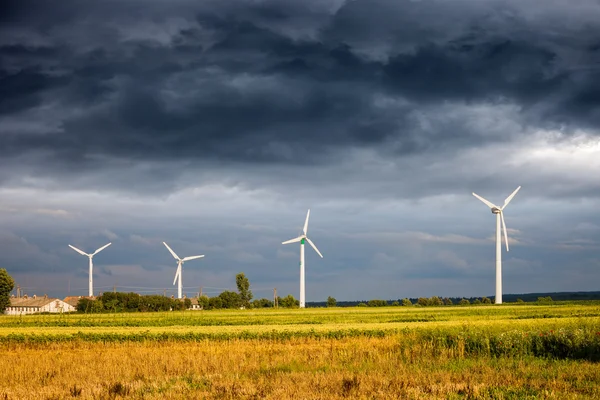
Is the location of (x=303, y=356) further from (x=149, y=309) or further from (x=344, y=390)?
(x=149, y=309)

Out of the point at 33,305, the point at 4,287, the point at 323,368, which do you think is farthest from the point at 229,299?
the point at 323,368

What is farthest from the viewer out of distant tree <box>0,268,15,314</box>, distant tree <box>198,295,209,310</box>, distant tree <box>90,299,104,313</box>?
distant tree <box>198,295,209,310</box>

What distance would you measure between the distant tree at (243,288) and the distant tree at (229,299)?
4140 mm

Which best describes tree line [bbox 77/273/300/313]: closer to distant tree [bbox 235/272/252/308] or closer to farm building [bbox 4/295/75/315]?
distant tree [bbox 235/272/252/308]

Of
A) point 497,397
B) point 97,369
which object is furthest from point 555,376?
point 97,369

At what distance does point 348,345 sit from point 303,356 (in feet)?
20.4

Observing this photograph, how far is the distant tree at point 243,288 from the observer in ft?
568

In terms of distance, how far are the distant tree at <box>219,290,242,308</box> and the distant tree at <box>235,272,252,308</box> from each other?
13.6ft

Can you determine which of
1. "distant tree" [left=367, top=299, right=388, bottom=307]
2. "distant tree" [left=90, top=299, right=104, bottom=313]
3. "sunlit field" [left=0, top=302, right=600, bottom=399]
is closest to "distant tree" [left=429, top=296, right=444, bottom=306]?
"distant tree" [left=367, top=299, right=388, bottom=307]

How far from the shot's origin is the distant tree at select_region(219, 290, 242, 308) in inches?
6393

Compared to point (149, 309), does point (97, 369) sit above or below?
above

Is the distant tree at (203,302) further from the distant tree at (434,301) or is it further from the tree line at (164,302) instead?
the distant tree at (434,301)

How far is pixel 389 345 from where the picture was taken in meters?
35.3

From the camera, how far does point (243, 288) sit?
17525 cm
